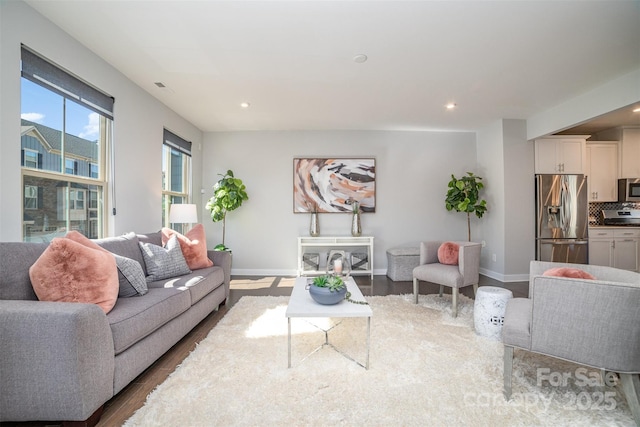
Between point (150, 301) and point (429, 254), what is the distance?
9.90 feet

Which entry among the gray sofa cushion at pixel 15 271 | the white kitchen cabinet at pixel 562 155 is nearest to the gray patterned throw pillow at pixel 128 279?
the gray sofa cushion at pixel 15 271

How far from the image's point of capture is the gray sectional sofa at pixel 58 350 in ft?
4.20

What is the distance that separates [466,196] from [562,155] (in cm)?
166

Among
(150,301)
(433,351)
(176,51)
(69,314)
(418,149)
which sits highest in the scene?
(176,51)

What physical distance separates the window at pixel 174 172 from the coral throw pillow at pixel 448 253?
385cm

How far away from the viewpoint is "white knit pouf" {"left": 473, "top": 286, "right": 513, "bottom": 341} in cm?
242

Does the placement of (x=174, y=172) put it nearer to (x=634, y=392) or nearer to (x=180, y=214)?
(x=180, y=214)

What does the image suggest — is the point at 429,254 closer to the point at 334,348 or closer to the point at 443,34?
the point at 334,348

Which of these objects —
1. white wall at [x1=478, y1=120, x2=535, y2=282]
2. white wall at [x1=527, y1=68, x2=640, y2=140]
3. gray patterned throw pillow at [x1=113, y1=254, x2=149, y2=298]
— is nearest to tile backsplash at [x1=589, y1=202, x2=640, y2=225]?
white wall at [x1=478, y1=120, x2=535, y2=282]

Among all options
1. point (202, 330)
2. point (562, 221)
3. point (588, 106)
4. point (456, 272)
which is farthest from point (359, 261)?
point (588, 106)

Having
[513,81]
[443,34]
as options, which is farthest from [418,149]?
[443,34]

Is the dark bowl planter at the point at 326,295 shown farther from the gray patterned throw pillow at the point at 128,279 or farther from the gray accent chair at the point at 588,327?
the gray patterned throw pillow at the point at 128,279

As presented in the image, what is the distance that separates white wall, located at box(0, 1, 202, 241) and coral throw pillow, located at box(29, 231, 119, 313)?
654mm

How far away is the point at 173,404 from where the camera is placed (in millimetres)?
1575
